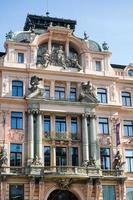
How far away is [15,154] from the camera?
4072cm

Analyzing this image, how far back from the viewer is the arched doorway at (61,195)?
41.0 metres

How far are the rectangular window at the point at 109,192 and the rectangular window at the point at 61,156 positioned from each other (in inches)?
173

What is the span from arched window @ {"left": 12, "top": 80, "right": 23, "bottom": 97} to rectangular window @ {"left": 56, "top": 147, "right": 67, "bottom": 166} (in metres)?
6.43

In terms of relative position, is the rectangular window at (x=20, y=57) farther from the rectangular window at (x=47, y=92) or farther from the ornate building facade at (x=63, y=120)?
the rectangular window at (x=47, y=92)

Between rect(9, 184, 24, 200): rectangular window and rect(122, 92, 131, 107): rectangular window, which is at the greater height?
rect(122, 92, 131, 107): rectangular window

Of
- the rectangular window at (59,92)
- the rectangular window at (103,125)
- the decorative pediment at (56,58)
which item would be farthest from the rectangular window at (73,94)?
the rectangular window at (103,125)

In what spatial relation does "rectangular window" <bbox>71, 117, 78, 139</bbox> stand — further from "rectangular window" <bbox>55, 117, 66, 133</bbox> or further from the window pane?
the window pane

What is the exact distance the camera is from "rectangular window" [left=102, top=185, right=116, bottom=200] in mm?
41469

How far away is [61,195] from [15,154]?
5.72 meters

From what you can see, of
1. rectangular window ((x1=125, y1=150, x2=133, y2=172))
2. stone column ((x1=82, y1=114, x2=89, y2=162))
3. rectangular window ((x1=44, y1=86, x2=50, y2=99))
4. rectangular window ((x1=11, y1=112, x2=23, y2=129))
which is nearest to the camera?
rectangular window ((x1=11, y1=112, x2=23, y2=129))

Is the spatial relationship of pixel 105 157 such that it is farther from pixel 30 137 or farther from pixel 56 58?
pixel 56 58

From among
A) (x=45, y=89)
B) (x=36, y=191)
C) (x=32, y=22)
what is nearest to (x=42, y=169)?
(x=36, y=191)

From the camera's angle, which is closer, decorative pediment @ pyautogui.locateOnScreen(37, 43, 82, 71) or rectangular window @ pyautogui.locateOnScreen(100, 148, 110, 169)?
rectangular window @ pyautogui.locateOnScreen(100, 148, 110, 169)

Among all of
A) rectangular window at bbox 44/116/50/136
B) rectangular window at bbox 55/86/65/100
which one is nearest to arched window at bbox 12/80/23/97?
rectangular window at bbox 44/116/50/136
